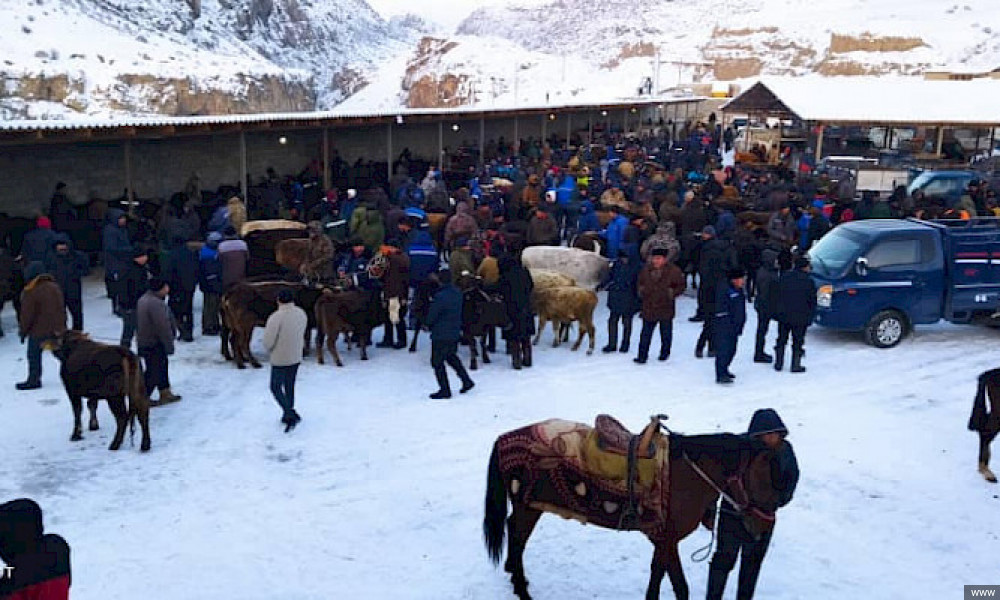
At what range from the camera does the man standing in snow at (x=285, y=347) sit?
8734mm

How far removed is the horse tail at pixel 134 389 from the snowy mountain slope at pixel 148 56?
5547 cm

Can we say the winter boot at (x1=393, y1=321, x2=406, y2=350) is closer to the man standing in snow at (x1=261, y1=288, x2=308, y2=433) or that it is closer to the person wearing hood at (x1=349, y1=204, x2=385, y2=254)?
the person wearing hood at (x1=349, y1=204, x2=385, y2=254)

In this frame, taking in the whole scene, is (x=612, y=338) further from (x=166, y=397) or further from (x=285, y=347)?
(x=166, y=397)

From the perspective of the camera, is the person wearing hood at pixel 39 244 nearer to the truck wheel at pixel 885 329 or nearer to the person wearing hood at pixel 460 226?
the person wearing hood at pixel 460 226

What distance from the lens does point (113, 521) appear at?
22.9 ft

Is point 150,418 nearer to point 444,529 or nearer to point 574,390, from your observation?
point 444,529

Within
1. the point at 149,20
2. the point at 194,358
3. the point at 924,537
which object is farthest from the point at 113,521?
the point at 149,20

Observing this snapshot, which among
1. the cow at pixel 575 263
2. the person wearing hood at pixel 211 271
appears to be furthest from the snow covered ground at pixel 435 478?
the cow at pixel 575 263

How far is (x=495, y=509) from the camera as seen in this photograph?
598 cm

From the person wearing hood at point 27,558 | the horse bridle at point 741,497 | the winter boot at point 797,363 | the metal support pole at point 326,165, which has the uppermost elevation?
the metal support pole at point 326,165

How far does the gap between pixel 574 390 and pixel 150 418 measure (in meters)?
4.52

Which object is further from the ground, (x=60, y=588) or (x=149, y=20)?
(x=149, y=20)

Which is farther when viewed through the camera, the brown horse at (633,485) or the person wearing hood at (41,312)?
the person wearing hood at (41,312)

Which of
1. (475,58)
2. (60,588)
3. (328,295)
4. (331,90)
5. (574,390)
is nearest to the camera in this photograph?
(60,588)
